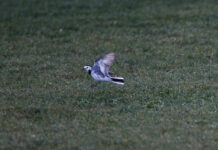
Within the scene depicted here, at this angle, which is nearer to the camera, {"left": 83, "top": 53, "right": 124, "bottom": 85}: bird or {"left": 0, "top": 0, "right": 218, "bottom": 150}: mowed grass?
{"left": 0, "top": 0, "right": 218, "bottom": 150}: mowed grass

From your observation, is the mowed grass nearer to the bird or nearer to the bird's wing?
the bird

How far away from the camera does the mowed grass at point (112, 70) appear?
7.79 metres

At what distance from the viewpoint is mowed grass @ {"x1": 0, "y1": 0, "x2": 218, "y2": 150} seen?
7.79 m

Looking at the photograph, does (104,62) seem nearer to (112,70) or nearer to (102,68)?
(102,68)

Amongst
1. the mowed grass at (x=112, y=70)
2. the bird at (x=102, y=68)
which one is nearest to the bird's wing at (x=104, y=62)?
the bird at (x=102, y=68)

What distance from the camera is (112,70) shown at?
12227mm

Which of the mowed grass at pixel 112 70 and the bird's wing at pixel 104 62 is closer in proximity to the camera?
the mowed grass at pixel 112 70

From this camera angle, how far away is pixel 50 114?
8844mm

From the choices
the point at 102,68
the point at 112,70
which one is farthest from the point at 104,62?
the point at 112,70

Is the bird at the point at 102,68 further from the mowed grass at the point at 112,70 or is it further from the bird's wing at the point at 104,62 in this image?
the mowed grass at the point at 112,70

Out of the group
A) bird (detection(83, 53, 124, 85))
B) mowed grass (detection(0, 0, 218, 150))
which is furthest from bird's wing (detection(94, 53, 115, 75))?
mowed grass (detection(0, 0, 218, 150))

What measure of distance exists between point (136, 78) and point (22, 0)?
10.3 meters

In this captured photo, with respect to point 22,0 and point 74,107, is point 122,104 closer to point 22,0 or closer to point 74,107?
point 74,107

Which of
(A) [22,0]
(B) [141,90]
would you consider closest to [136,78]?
(B) [141,90]
